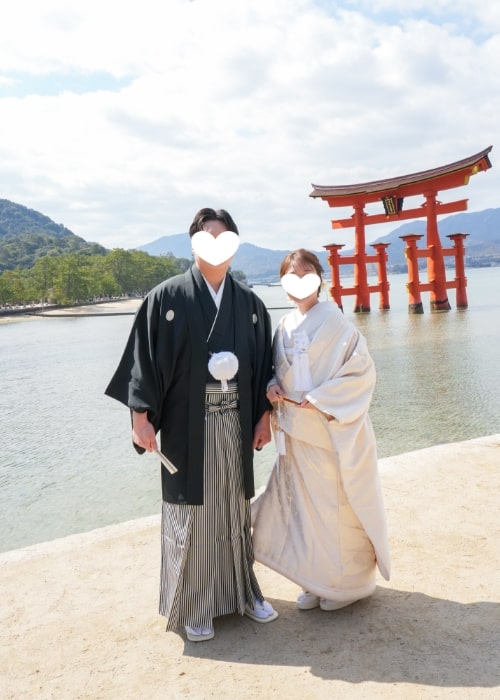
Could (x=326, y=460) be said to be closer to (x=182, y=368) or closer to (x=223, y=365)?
(x=223, y=365)

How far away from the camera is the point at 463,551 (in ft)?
8.84

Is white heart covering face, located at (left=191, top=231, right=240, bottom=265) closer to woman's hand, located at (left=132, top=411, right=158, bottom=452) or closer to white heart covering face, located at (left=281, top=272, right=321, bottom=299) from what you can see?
white heart covering face, located at (left=281, top=272, right=321, bottom=299)

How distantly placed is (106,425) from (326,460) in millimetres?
5976

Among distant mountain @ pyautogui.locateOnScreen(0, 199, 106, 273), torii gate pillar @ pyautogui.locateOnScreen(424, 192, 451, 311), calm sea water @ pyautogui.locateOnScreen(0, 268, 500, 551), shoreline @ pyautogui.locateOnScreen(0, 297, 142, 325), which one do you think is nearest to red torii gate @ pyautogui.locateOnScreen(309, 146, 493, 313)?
torii gate pillar @ pyautogui.locateOnScreen(424, 192, 451, 311)

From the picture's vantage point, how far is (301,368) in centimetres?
227

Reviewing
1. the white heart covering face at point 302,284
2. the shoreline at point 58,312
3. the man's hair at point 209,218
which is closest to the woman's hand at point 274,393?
the white heart covering face at point 302,284

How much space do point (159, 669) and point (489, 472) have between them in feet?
8.62

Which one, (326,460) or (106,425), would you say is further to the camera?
(106,425)

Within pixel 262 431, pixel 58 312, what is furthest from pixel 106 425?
pixel 58 312

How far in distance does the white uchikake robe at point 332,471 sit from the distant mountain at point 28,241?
258 ft

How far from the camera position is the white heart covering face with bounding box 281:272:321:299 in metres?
2.30

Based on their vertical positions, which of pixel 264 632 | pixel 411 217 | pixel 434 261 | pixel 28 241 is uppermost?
pixel 28 241

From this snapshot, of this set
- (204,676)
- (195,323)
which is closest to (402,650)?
(204,676)

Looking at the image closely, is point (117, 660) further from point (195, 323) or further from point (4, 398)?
point (4, 398)
